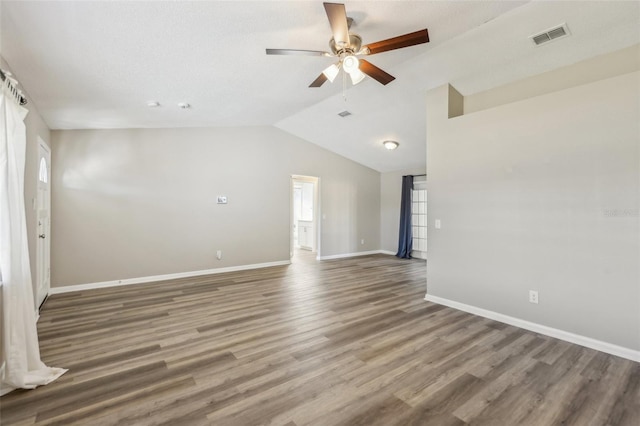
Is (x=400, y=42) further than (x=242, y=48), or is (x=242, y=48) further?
(x=242, y=48)

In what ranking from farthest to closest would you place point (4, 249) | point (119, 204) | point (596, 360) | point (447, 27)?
point (119, 204) → point (447, 27) → point (596, 360) → point (4, 249)

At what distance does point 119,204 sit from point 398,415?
528 centimetres

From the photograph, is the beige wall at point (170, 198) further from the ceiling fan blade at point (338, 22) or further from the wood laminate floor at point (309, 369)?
the ceiling fan blade at point (338, 22)

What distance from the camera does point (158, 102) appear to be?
13.0ft

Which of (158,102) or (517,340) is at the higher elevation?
(158,102)

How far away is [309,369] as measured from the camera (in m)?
2.41

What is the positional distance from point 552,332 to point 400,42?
10.7ft

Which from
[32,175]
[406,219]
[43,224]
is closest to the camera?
[32,175]

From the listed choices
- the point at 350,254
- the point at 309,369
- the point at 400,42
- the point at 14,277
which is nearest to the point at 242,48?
the point at 400,42

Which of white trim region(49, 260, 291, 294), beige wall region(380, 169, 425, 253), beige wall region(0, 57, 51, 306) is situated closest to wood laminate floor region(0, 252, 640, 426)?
white trim region(49, 260, 291, 294)

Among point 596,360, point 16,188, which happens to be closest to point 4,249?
point 16,188

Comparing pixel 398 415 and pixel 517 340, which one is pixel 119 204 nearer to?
pixel 398 415

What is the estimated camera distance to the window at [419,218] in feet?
25.1

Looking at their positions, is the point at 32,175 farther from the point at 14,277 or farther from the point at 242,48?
the point at 242,48
